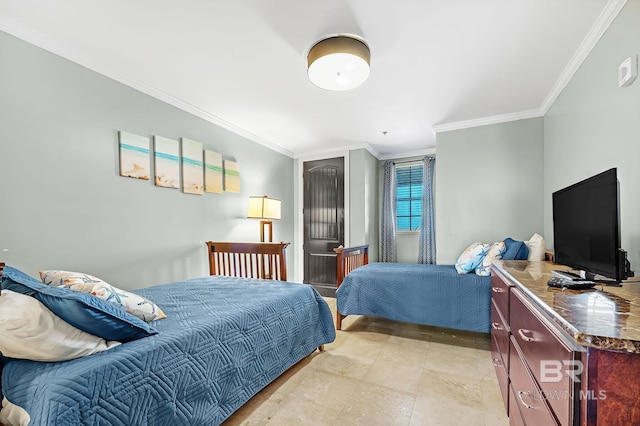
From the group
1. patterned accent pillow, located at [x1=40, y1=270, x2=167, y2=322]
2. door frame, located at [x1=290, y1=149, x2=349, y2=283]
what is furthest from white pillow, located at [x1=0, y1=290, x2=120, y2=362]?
door frame, located at [x1=290, y1=149, x2=349, y2=283]

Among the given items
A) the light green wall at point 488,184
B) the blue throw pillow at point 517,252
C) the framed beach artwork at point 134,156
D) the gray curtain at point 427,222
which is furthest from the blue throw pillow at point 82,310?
the gray curtain at point 427,222

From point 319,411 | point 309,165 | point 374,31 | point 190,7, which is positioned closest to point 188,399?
point 319,411

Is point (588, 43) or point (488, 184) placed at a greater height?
point (588, 43)

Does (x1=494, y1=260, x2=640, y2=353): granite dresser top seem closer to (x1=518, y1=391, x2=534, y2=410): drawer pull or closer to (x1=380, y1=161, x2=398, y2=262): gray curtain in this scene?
(x1=518, y1=391, x2=534, y2=410): drawer pull

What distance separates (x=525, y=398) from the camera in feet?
3.60

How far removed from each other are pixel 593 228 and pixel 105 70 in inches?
132

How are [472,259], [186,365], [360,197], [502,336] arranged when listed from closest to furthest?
1. [186,365]
2. [502,336]
3. [472,259]
4. [360,197]

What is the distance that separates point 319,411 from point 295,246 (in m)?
3.14

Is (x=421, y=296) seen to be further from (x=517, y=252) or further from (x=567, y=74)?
(x=567, y=74)

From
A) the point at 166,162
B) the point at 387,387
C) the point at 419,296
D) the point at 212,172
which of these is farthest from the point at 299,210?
the point at 387,387

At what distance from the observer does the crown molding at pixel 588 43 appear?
1600 mm

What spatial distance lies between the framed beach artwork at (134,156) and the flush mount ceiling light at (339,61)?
1.64 meters

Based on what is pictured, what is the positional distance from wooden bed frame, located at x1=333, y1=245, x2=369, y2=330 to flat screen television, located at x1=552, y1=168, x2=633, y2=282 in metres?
1.88

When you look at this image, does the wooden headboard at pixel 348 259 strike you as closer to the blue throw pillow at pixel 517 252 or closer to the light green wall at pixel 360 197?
the light green wall at pixel 360 197
